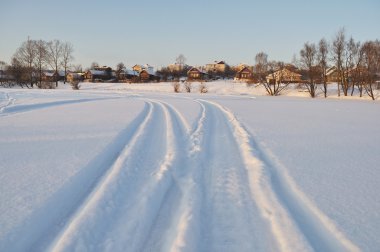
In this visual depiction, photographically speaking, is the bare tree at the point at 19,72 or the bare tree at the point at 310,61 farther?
the bare tree at the point at 19,72

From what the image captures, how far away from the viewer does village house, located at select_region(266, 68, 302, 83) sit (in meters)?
48.1

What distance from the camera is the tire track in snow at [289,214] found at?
2.99 metres

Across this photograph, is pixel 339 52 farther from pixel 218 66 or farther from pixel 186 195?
pixel 218 66

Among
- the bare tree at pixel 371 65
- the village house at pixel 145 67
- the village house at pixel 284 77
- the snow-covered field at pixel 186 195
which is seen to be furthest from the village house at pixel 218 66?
the snow-covered field at pixel 186 195

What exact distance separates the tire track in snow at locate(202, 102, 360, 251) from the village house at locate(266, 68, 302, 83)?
151ft

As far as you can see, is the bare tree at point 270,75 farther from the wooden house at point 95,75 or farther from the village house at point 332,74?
the wooden house at point 95,75

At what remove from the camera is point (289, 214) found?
11.8 feet

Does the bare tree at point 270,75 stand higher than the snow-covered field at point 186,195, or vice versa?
the bare tree at point 270,75

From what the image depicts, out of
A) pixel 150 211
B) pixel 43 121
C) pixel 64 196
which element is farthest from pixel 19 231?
pixel 43 121

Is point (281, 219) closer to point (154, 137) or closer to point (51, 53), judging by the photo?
point (154, 137)

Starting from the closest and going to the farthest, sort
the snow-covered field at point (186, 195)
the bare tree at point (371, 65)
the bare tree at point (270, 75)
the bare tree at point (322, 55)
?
the snow-covered field at point (186, 195) → the bare tree at point (371, 65) → the bare tree at point (322, 55) → the bare tree at point (270, 75)

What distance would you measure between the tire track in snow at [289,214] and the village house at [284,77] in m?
45.9

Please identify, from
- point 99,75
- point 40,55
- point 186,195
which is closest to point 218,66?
point 99,75

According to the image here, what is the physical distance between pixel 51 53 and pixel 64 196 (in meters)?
75.5
